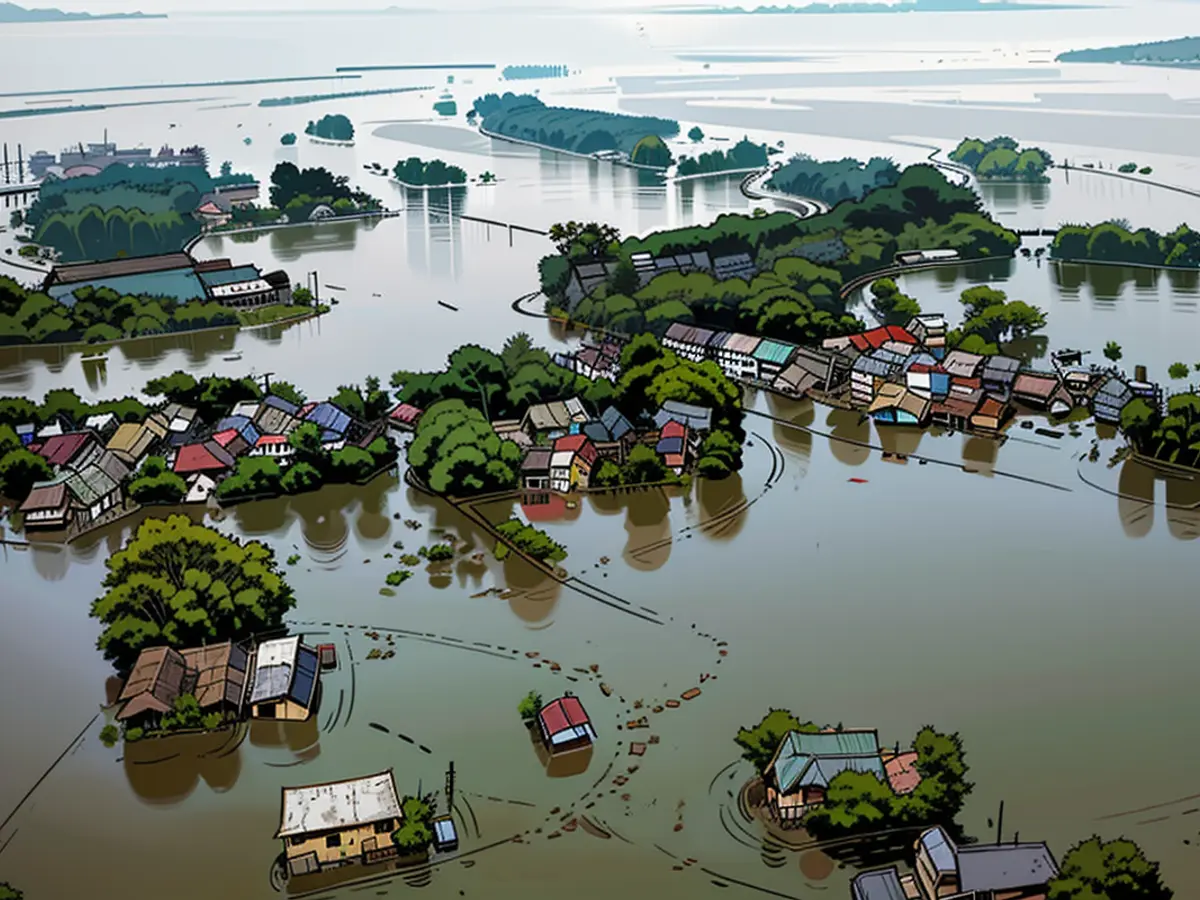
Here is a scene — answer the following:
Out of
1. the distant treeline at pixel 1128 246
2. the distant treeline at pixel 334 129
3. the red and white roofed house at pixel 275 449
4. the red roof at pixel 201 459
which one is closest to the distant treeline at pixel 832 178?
the distant treeline at pixel 1128 246

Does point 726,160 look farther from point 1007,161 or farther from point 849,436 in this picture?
point 849,436

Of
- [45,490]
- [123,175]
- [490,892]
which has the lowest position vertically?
[490,892]

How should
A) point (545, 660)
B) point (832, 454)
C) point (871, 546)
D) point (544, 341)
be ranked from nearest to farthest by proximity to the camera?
1. point (545, 660)
2. point (871, 546)
3. point (832, 454)
4. point (544, 341)

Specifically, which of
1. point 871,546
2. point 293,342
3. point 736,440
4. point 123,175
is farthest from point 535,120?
point 871,546

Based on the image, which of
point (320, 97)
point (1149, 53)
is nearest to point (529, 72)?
point (320, 97)

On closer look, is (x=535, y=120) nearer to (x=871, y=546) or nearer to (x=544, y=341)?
(x=544, y=341)

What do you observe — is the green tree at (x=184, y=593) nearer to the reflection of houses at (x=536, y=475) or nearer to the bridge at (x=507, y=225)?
the reflection of houses at (x=536, y=475)

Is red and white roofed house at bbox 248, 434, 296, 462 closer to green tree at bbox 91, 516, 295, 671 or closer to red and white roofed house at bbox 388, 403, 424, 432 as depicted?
red and white roofed house at bbox 388, 403, 424, 432

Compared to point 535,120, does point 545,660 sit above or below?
below

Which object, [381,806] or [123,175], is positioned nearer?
[381,806]
